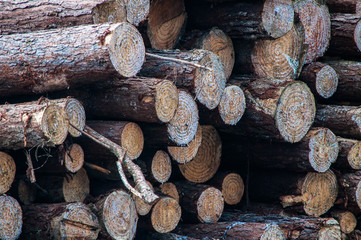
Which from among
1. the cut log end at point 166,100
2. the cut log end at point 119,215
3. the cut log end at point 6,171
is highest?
the cut log end at point 166,100

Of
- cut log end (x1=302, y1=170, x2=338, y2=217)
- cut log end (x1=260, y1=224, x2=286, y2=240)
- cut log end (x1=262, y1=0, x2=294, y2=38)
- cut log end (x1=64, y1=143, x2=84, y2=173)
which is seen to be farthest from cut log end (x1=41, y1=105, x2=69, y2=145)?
cut log end (x1=302, y1=170, x2=338, y2=217)

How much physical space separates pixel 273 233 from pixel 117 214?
54.0 inches

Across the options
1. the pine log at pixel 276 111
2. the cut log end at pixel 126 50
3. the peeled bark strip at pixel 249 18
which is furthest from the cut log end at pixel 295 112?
the cut log end at pixel 126 50

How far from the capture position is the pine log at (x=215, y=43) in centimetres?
482

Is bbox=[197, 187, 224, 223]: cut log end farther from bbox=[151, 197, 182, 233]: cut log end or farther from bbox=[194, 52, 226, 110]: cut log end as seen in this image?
bbox=[194, 52, 226, 110]: cut log end

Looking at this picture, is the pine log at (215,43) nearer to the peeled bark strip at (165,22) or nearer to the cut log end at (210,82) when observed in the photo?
the peeled bark strip at (165,22)

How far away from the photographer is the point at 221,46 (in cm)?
489

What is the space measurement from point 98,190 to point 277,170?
187 cm

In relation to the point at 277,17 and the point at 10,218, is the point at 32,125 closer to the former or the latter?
the point at 10,218

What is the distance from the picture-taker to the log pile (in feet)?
11.5

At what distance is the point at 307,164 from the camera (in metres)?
4.70

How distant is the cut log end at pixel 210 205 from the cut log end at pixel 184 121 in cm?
67

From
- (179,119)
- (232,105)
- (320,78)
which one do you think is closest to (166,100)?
(179,119)

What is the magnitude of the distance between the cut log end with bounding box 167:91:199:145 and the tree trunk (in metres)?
1.76
